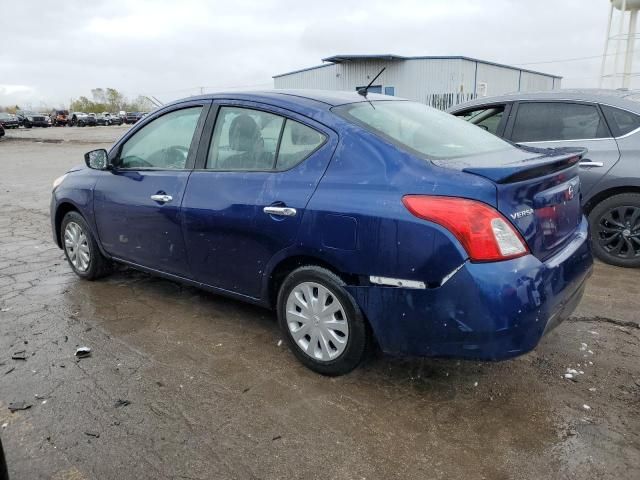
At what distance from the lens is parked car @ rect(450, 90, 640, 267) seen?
482cm

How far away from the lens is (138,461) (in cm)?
239

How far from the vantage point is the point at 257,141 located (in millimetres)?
Answer: 3348

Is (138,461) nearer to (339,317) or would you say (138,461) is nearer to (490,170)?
(339,317)

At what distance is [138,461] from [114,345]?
1.33m

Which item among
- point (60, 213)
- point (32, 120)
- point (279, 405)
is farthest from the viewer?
point (32, 120)

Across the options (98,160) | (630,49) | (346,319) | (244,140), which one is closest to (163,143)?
(98,160)

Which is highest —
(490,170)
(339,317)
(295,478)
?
(490,170)

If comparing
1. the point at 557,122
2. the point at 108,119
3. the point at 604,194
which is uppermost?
the point at 108,119

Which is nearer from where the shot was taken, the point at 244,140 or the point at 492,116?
the point at 244,140

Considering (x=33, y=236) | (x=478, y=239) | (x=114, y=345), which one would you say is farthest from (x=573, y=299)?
(x=33, y=236)

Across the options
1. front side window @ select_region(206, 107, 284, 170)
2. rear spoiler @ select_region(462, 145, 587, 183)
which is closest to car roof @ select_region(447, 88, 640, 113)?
rear spoiler @ select_region(462, 145, 587, 183)

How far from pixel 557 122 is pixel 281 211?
3.59 m

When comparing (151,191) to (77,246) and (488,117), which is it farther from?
(488,117)

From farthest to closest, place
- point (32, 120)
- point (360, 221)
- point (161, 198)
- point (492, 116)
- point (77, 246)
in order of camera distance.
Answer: point (32, 120)
point (492, 116)
point (77, 246)
point (161, 198)
point (360, 221)
